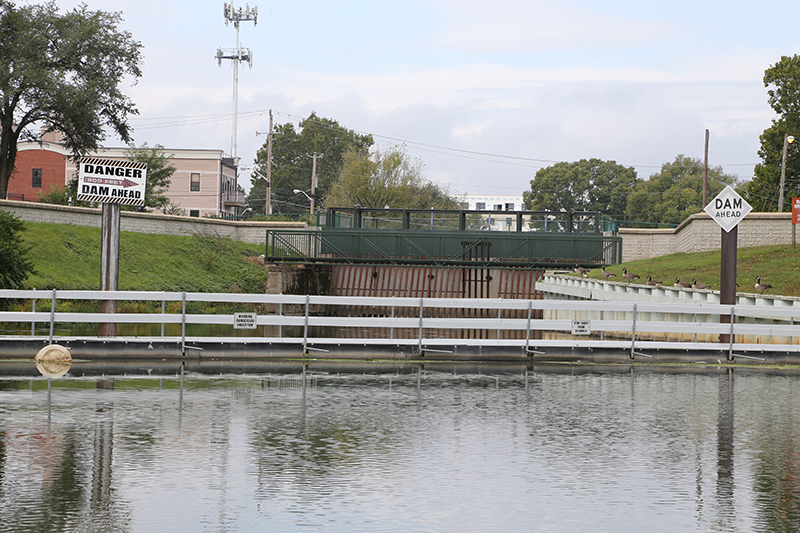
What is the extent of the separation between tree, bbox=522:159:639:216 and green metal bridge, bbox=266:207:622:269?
8225 cm

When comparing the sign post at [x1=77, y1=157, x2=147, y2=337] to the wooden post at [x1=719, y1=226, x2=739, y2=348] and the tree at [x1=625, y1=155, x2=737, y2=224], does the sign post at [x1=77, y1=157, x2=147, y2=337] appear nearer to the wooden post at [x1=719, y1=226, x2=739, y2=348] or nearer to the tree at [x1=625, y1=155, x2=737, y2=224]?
the wooden post at [x1=719, y1=226, x2=739, y2=348]

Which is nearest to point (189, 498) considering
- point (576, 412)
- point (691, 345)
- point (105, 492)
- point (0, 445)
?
point (105, 492)

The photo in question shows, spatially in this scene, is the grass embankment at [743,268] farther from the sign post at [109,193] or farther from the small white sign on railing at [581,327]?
the sign post at [109,193]

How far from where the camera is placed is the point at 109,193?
22.1 metres

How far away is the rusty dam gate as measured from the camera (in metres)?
53.1

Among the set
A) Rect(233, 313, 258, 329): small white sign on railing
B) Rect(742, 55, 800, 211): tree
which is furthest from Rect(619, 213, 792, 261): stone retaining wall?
Rect(233, 313, 258, 329): small white sign on railing

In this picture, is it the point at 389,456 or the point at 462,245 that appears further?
the point at 462,245

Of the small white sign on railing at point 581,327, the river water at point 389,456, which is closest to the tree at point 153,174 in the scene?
the small white sign on railing at point 581,327

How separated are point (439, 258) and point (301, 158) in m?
84.1

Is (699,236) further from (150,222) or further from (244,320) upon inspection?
(150,222)

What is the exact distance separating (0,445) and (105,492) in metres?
2.75

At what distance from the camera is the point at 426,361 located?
21484 mm

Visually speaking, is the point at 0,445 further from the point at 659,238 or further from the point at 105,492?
the point at 659,238

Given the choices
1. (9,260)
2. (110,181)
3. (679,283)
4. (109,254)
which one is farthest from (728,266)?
(9,260)
